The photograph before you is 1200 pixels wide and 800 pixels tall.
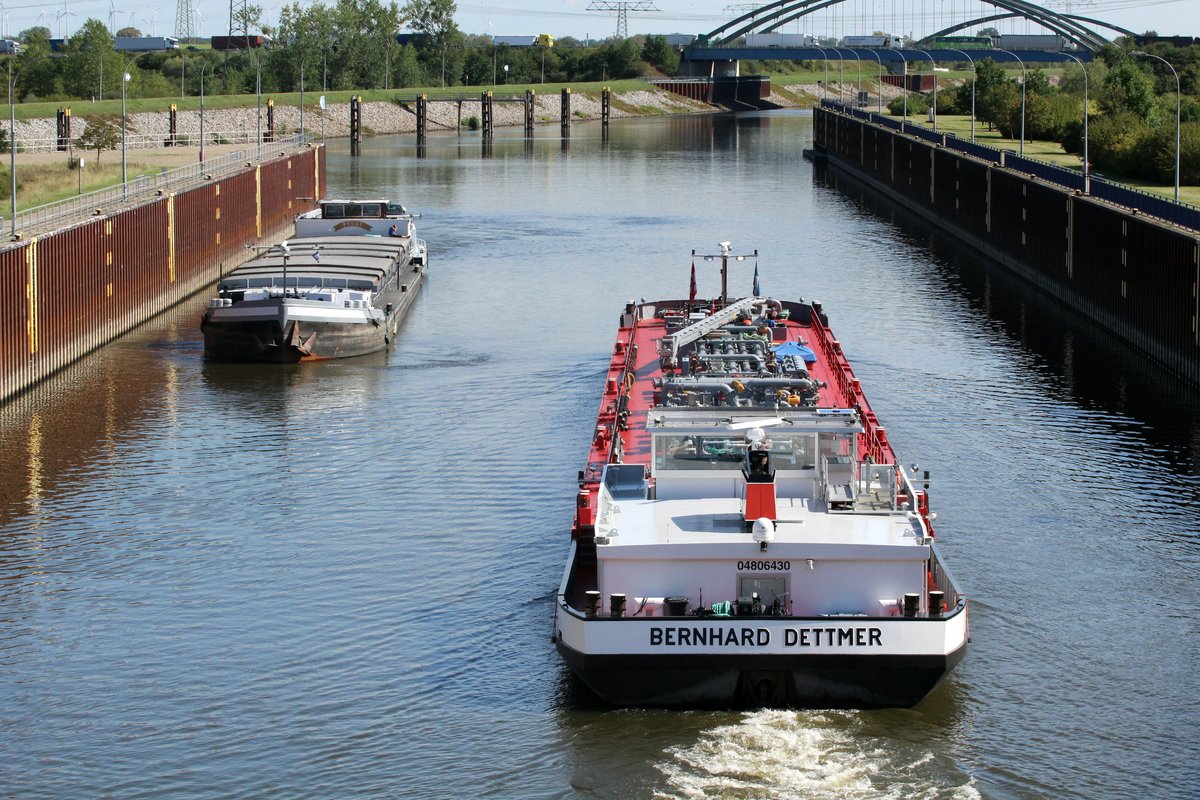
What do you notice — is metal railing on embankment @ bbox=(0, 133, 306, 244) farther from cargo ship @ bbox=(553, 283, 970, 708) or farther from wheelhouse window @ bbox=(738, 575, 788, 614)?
wheelhouse window @ bbox=(738, 575, 788, 614)

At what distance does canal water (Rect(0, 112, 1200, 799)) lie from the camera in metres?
23.2

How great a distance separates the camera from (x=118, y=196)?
63281 mm

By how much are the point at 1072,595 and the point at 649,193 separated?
7807 centimetres

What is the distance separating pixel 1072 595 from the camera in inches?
1184

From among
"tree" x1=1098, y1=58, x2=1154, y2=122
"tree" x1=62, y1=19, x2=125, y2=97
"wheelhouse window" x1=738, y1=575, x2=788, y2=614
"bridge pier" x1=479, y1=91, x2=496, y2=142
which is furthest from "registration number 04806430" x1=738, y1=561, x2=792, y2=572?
"bridge pier" x1=479, y1=91, x2=496, y2=142

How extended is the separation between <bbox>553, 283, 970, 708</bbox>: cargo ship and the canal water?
0.83 meters

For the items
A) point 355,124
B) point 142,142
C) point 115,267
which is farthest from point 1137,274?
point 355,124

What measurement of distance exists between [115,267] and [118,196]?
7820 millimetres

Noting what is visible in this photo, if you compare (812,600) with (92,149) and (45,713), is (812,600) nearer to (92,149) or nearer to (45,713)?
(45,713)

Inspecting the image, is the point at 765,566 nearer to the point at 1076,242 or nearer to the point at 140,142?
the point at 1076,242

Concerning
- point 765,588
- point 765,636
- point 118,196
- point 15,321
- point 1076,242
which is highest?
point 118,196

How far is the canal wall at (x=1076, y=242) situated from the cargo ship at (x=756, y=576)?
2435 centimetres

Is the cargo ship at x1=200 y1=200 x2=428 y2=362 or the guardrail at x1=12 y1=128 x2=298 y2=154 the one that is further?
the guardrail at x1=12 y1=128 x2=298 y2=154

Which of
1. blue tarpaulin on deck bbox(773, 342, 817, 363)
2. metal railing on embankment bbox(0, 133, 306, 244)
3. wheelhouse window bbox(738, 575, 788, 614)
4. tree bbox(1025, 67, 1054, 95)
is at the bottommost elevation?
wheelhouse window bbox(738, 575, 788, 614)
